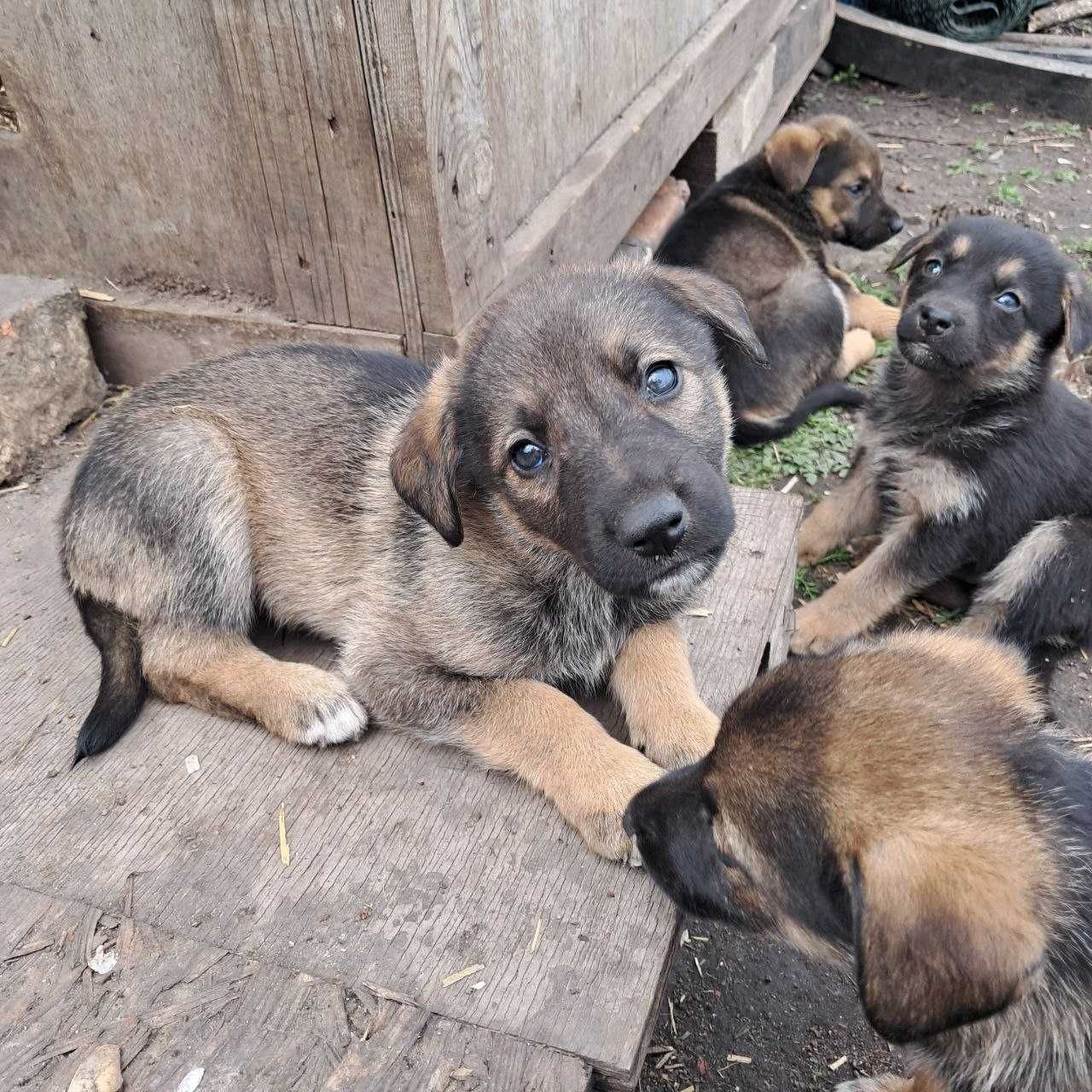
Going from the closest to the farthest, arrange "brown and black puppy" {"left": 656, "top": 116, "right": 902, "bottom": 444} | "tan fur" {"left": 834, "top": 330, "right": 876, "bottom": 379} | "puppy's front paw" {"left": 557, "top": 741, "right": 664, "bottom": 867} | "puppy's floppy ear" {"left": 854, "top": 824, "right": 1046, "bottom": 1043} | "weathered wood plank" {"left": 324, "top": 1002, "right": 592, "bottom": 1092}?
"puppy's floppy ear" {"left": 854, "top": 824, "right": 1046, "bottom": 1043} → "weathered wood plank" {"left": 324, "top": 1002, "right": 592, "bottom": 1092} → "puppy's front paw" {"left": 557, "top": 741, "right": 664, "bottom": 867} → "brown and black puppy" {"left": 656, "top": 116, "right": 902, "bottom": 444} → "tan fur" {"left": 834, "top": 330, "right": 876, "bottom": 379}

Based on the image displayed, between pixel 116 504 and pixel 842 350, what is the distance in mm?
4532

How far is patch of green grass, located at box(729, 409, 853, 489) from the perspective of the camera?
5.35m

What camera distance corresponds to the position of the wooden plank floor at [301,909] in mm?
2041

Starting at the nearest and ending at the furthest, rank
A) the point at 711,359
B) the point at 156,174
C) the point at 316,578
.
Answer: the point at 711,359
the point at 316,578
the point at 156,174

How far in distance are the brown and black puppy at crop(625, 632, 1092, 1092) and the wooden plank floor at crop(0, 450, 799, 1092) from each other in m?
0.34

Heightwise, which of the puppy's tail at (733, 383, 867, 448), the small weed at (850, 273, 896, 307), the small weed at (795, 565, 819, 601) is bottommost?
the small weed at (795, 565, 819, 601)

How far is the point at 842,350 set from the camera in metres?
5.98

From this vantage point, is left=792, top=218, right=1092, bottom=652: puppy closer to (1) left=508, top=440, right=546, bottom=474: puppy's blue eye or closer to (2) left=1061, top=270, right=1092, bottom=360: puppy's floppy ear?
(2) left=1061, top=270, right=1092, bottom=360: puppy's floppy ear

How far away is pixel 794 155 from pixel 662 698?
4.46 metres

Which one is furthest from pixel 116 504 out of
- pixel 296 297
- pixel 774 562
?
pixel 774 562

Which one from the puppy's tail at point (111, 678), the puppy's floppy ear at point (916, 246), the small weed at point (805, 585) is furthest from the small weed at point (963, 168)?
the puppy's tail at point (111, 678)

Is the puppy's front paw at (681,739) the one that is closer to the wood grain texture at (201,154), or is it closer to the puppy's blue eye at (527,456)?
A: the puppy's blue eye at (527,456)

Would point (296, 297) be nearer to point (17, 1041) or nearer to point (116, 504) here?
point (116, 504)

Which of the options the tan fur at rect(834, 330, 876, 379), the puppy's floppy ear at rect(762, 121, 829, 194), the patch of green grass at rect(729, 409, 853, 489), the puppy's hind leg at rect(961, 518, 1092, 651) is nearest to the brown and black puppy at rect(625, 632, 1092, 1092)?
the puppy's hind leg at rect(961, 518, 1092, 651)
